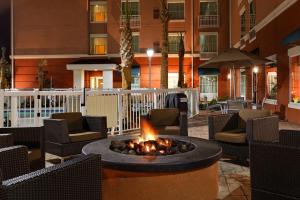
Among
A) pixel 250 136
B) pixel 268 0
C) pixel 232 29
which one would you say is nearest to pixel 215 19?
pixel 232 29

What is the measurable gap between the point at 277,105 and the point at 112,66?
14.0 m

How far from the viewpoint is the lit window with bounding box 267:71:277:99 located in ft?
50.0

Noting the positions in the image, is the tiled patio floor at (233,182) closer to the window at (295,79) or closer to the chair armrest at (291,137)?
the chair armrest at (291,137)

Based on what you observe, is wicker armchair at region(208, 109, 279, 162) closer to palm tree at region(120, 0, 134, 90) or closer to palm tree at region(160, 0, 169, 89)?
palm tree at region(120, 0, 134, 90)

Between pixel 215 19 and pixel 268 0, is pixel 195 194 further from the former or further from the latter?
pixel 215 19

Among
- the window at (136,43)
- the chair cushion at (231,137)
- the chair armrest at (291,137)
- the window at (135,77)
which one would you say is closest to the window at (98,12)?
the window at (136,43)

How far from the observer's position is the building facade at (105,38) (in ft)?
88.7

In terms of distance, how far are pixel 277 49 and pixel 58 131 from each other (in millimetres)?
11039

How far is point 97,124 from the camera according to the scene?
683 centimetres

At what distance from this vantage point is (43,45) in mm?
27938

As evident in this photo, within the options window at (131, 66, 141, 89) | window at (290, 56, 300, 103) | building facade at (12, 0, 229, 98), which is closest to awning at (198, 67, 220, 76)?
building facade at (12, 0, 229, 98)

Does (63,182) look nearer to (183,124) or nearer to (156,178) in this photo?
(156,178)

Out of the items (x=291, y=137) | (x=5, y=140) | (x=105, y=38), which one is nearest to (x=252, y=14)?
(x=105, y=38)

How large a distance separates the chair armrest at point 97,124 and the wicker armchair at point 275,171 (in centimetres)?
392
